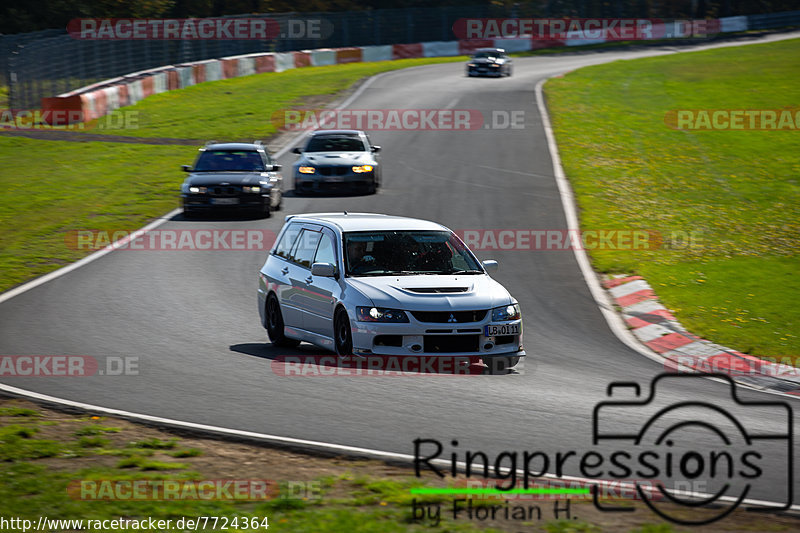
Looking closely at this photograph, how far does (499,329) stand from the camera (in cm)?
1098

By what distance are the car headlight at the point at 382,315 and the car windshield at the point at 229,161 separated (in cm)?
1297

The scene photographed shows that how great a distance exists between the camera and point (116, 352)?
1177 centimetres

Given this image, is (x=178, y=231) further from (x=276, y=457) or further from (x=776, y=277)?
(x=276, y=457)

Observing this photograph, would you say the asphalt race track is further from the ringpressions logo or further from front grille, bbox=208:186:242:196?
front grille, bbox=208:186:242:196

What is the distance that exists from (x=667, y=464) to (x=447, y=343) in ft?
12.1

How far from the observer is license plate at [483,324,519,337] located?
430 inches

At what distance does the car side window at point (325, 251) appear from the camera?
1210 centimetres

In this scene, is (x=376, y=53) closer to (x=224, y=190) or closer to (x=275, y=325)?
(x=224, y=190)

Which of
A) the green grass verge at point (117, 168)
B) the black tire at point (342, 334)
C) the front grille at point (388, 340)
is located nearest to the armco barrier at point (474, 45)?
the green grass verge at point (117, 168)

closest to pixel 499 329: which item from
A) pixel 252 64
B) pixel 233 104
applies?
pixel 233 104

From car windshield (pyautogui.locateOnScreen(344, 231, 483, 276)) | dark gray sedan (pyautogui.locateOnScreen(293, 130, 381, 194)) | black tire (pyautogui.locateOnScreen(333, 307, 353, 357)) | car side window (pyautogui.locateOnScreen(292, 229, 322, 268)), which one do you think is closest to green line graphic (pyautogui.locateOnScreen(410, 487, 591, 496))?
black tire (pyautogui.locateOnScreen(333, 307, 353, 357))

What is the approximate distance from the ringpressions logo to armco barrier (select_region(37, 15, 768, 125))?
33.3 m

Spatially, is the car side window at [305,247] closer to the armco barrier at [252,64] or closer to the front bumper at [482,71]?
the armco barrier at [252,64]

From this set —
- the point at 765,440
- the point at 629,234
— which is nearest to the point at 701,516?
the point at 765,440
